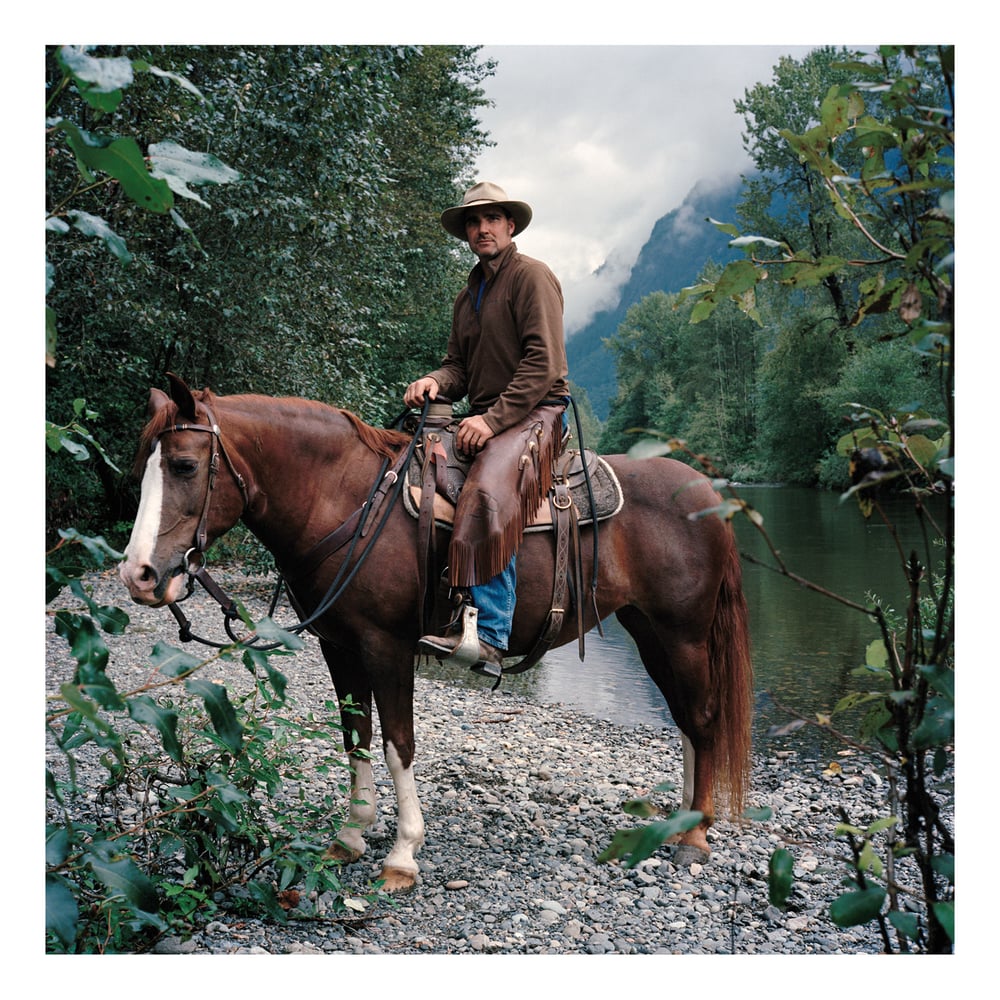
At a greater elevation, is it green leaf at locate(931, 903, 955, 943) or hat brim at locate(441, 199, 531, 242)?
hat brim at locate(441, 199, 531, 242)

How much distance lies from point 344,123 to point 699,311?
25.6 feet

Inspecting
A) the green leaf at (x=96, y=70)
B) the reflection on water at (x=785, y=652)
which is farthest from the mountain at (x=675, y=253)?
the green leaf at (x=96, y=70)

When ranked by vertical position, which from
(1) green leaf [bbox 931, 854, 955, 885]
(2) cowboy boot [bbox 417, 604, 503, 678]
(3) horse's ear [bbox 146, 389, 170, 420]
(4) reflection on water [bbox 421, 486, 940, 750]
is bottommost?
(4) reflection on water [bbox 421, 486, 940, 750]

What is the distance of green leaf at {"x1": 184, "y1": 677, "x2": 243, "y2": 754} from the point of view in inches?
82.7

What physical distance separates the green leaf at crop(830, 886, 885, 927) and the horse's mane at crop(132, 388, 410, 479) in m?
2.66

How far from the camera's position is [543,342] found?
397 cm

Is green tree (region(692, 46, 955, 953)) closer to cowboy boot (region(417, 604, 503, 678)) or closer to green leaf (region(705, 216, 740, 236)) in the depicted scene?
green leaf (region(705, 216, 740, 236))

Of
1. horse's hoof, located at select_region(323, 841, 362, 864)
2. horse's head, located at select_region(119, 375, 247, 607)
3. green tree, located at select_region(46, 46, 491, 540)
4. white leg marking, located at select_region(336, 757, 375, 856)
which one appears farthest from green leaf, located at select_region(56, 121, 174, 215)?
green tree, located at select_region(46, 46, 491, 540)

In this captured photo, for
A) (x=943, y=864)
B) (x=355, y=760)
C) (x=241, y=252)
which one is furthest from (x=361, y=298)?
(x=943, y=864)

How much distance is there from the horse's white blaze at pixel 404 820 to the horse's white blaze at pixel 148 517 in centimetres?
136

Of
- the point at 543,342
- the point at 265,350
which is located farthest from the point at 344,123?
the point at 543,342

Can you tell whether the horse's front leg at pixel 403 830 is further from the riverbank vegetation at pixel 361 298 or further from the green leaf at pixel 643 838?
the green leaf at pixel 643 838

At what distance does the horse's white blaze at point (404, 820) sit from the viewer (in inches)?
154
